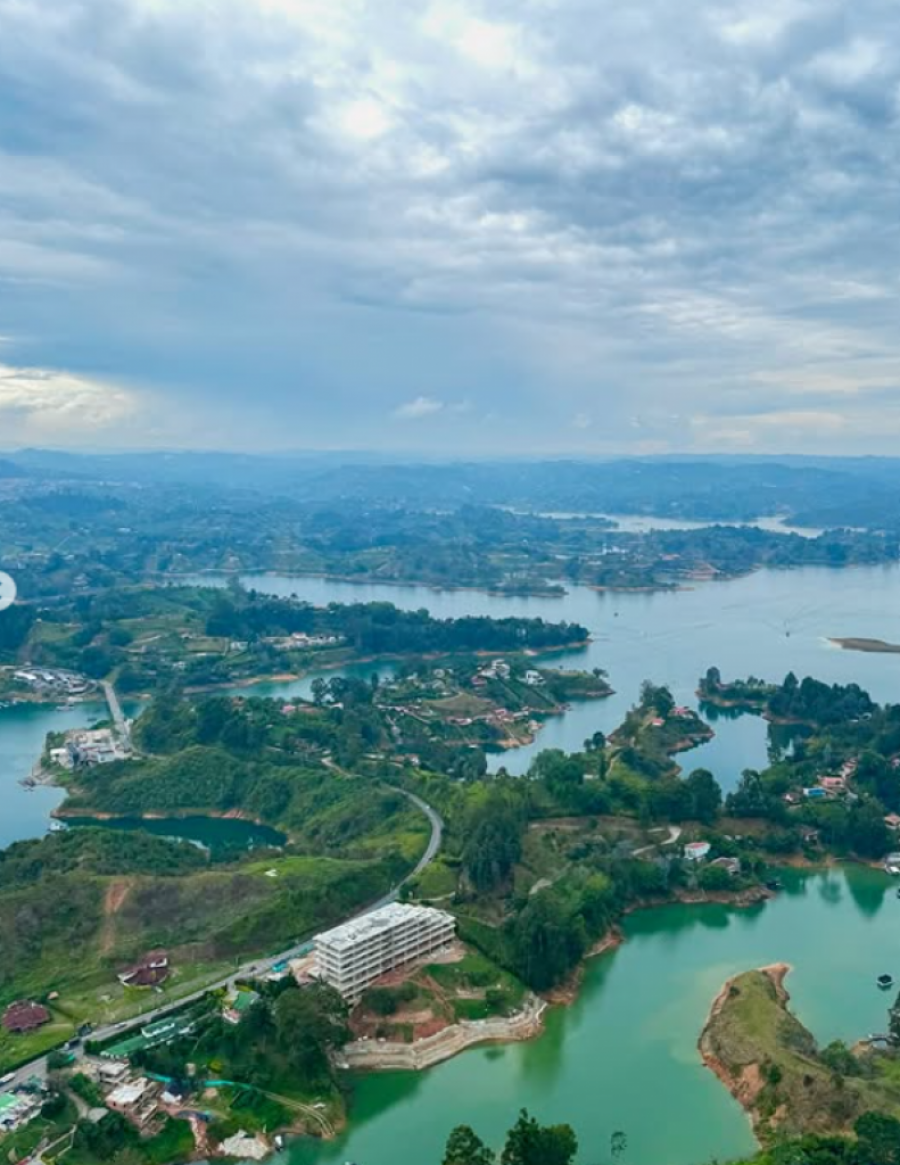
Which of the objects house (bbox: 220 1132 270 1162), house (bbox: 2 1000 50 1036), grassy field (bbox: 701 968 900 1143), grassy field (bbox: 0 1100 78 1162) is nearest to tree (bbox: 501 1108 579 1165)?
grassy field (bbox: 701 968 900 1143)

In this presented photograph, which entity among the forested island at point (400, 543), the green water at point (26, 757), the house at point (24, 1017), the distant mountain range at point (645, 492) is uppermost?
the distant mountain range at point (645, 492)

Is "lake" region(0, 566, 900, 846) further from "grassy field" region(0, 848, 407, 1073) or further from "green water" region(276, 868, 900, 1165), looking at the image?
"green water" region(276, 868, 900, 1165)

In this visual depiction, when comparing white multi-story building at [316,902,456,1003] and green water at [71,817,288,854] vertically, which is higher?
white multi-story building at [316,902,456,1003]

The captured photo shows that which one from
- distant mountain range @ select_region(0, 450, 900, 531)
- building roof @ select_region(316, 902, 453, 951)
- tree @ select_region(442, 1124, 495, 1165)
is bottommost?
tree @ select_region(442, 1124, 495, 1165)

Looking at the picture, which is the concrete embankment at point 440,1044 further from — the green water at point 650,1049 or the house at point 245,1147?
the house at point 245,1147

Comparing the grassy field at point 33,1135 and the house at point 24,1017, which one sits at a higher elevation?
the house at point 24,1017

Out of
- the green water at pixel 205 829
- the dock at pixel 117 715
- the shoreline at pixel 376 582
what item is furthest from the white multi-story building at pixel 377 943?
the shoreline at pixel 376 582
